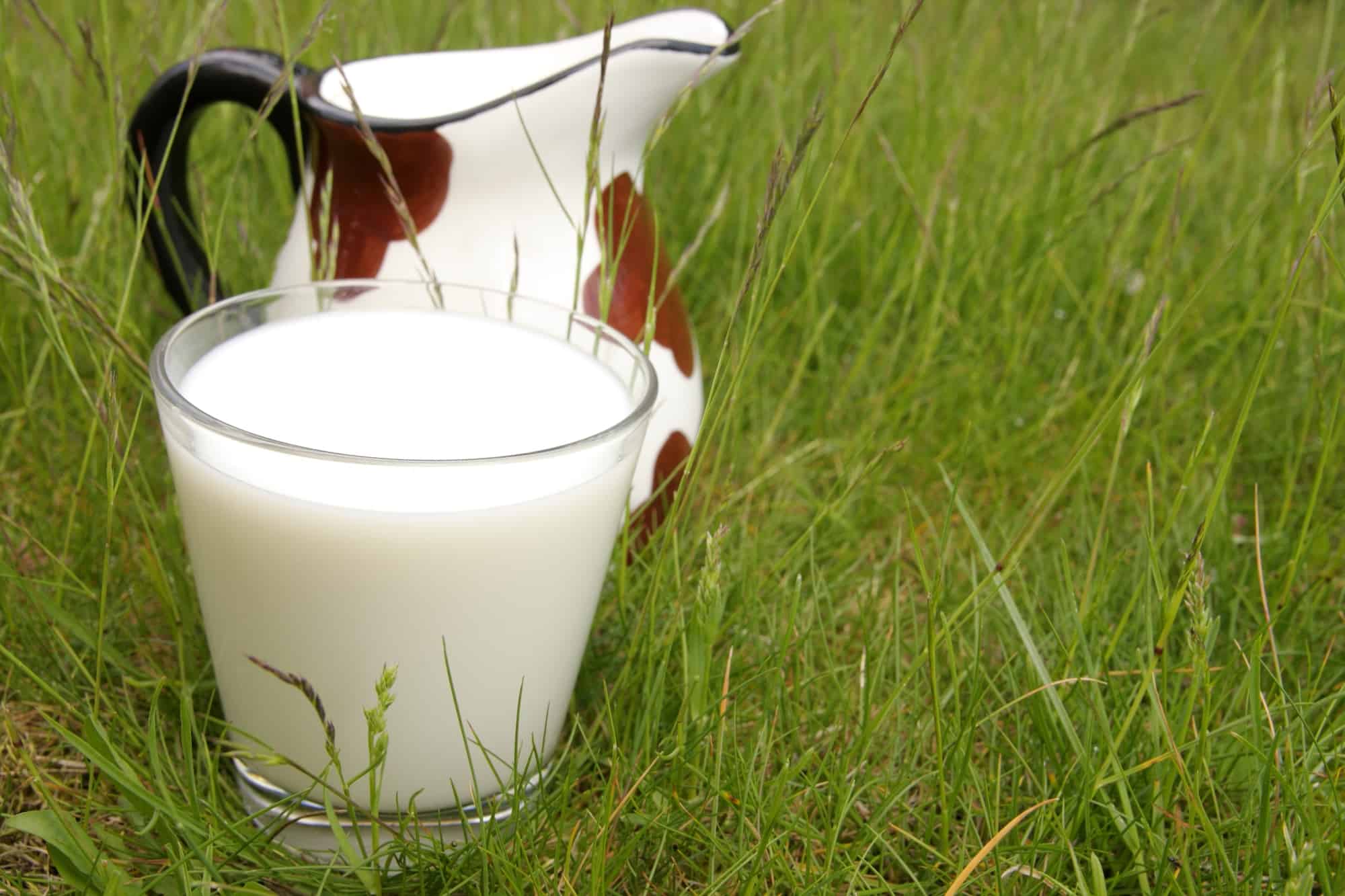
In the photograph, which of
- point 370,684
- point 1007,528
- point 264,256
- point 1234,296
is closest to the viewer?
point 370,684

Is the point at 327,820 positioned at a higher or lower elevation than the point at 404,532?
lower

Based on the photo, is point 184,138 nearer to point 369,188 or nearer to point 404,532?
point 369,188

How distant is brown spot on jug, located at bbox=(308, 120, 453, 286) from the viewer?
108cm

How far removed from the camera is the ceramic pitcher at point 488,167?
107 centimetres

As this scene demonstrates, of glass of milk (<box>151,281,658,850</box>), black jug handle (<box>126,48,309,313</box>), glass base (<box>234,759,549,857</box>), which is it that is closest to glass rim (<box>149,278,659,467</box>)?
glass of milk (<box>151,281,658,850</box>)

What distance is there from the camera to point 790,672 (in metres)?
1.07

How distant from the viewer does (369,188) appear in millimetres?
1124

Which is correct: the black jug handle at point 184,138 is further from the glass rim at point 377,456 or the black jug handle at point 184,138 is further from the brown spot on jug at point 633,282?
the brown spot on jug at point 633,282

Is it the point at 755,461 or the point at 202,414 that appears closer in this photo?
the point at 202,414

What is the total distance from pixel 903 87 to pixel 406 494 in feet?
5.03

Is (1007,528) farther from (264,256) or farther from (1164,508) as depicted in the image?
(264,256)

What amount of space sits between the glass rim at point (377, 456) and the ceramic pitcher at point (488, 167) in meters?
0.05

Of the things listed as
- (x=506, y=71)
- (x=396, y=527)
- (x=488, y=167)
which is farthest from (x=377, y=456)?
(x=506, y=71)

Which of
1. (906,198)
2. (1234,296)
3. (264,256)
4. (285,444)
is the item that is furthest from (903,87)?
(285,444)
